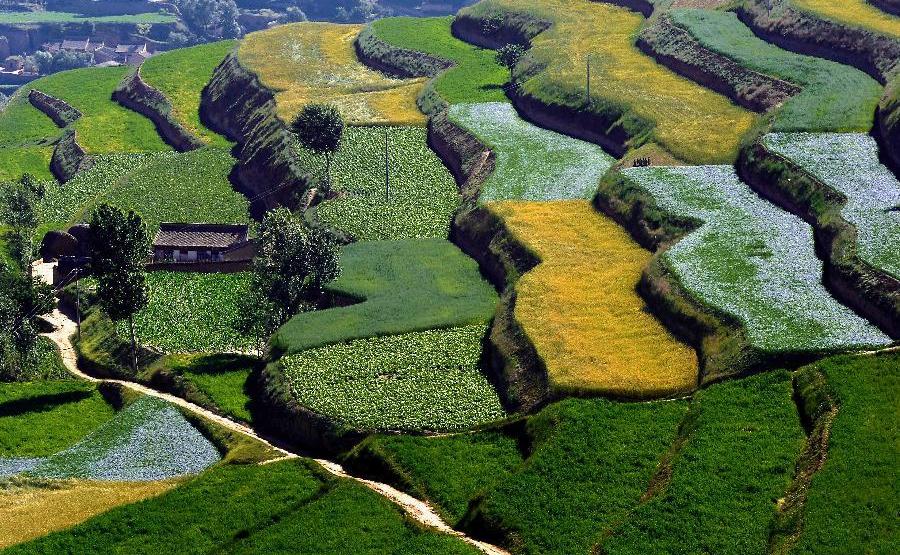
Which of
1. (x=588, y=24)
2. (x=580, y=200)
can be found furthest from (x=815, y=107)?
(x=588, y=24)

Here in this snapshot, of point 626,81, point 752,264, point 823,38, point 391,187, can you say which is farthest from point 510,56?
point 752,264

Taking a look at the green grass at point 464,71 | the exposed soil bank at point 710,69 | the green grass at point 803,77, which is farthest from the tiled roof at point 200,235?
the green grass at point 803,77

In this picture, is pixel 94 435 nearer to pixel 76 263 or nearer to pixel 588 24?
pixel 76 263

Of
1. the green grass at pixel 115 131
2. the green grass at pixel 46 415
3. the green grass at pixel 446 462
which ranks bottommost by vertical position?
the green grass at pixel 115 131

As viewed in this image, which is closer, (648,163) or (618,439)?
(618,439)

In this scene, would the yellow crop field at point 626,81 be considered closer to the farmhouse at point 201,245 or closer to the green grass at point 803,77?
the green grass at point 803,77

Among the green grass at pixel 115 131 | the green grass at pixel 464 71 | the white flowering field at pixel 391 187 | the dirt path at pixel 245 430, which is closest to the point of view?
the dirt path at pixel 245 430

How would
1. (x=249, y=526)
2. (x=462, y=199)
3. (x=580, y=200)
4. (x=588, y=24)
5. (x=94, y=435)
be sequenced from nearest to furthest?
(x=249, y=526), (x=94, y=435), (x=580, y=200), (x=462, y=199), (x=588, y=24)
